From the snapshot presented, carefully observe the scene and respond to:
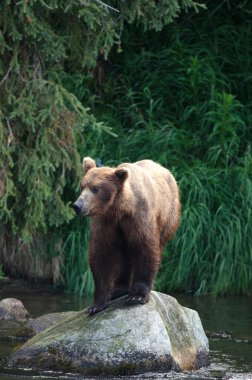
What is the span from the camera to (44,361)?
7664 mm

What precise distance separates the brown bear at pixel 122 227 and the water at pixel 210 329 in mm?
659

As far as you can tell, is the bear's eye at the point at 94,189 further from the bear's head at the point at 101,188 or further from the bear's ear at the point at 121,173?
the bear's ear at the point at 121,173

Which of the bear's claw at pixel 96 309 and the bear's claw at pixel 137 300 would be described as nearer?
the bear's claw at pixel 137 300

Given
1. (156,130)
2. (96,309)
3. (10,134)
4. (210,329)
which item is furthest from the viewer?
(156,130)

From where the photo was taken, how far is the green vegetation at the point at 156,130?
10.6 m

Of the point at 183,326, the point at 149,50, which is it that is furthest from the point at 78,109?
the point at 183,326

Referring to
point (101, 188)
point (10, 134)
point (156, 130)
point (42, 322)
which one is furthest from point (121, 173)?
point (156, 130)

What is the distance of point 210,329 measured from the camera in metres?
9.79

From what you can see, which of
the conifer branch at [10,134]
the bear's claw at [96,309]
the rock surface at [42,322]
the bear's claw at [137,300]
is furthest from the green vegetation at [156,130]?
the bear's claw at [137,300]

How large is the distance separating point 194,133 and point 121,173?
17.1 feet

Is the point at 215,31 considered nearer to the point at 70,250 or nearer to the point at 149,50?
the point at 149,50

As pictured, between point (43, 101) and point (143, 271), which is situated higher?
point (43, 101)

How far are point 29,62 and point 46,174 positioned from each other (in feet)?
3.63

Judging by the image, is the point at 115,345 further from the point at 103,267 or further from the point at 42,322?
the point at 42,322
